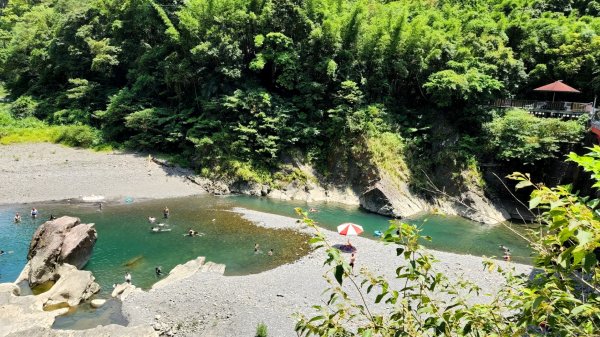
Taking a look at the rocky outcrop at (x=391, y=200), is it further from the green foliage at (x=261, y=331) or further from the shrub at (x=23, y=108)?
the shrub at (x=23, y=108)

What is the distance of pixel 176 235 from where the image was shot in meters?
23.6

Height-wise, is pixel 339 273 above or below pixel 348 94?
below

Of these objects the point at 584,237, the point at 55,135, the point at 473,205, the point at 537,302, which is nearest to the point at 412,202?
the point at 473,205

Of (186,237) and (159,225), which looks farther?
(159,225)

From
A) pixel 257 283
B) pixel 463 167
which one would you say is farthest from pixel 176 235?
pixel 463 167

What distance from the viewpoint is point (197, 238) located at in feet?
76.2

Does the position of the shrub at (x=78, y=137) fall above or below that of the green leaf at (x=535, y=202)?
below

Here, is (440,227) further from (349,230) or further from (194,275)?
(194,275)

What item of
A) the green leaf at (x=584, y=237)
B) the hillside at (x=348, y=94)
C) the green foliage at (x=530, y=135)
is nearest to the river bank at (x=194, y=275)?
the hillside at (x=348, y=94)

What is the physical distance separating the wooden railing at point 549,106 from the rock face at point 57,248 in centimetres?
2995

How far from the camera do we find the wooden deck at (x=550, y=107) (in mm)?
28750

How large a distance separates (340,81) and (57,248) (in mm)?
23113

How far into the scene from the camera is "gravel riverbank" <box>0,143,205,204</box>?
2943 cm

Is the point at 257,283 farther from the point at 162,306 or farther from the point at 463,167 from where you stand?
the point at 463,167
